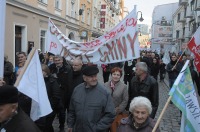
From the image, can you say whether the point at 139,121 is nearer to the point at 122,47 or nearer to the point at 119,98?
the point at 119,98

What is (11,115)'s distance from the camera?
2355 millimetres

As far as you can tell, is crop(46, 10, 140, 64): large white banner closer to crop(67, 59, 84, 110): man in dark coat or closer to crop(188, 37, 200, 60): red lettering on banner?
crop(67, 59, 84, 110): man in dark coat

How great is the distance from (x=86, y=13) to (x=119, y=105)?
27655 millimetres

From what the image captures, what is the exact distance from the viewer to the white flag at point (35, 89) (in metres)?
3.42

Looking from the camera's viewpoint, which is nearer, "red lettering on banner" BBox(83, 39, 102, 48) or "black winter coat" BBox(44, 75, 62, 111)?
"black winter coat" BBox(44, 75, 62, 111)

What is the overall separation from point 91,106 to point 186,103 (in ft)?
4.00

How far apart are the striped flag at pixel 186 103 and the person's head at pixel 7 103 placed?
201 cm

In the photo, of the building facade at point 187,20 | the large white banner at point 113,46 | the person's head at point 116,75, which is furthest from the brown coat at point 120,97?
the building facade at point 187,20

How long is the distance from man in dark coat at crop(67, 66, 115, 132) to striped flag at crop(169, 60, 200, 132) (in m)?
0.86

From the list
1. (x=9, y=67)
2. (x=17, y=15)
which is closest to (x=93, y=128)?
(x=9, y=67)

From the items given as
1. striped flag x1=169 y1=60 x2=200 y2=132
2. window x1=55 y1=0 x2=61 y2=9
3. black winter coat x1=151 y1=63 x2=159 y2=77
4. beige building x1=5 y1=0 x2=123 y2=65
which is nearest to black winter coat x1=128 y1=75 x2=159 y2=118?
striped flag x1=169 y1=60 x2=200 y2=132

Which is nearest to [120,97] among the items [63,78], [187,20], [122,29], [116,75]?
[116,75]

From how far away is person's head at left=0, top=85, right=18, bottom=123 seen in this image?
2312mm

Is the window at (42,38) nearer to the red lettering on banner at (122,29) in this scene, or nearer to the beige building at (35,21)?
the beige building at (35,21)
